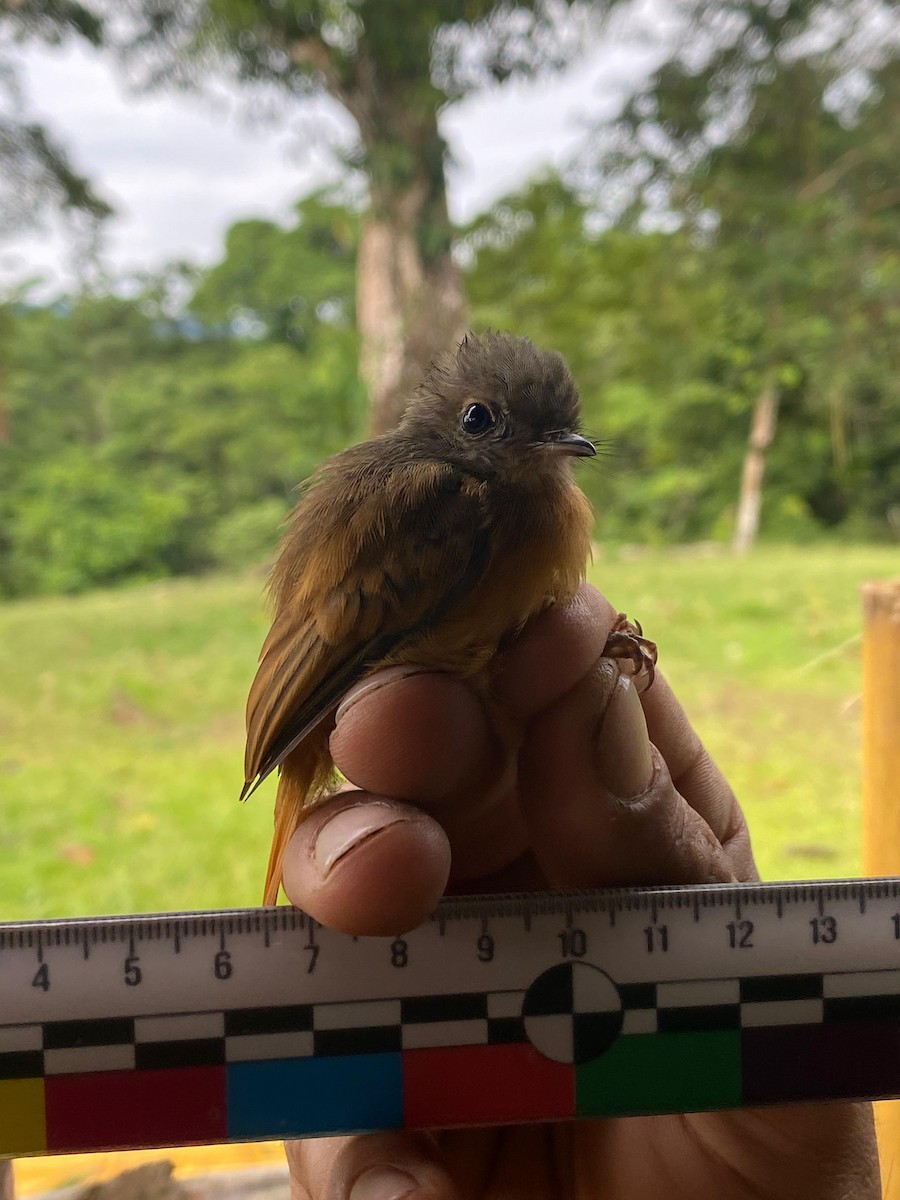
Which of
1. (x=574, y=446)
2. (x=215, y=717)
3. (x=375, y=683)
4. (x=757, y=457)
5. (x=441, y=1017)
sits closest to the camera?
(x=441, y=1017)

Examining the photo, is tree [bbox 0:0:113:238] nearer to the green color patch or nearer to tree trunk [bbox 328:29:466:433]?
tree trunk [bbox 328:29:466:433]

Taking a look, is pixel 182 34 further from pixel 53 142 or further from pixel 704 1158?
pixel 704 1158

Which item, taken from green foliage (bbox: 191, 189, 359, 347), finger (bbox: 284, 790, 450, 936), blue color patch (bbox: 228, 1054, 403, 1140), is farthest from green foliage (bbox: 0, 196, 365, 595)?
blue color patch (bbox: 228, 1054, 403, 1140)

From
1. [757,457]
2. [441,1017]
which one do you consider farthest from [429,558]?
[757,457]

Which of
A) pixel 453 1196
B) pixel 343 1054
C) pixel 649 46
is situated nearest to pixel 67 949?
pixel 343 1054

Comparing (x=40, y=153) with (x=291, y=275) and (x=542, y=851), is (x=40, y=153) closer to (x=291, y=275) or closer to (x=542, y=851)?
(x=291, y=275)

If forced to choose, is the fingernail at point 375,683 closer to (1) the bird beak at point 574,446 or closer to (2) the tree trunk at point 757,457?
(1) the bird beak at point 574,446

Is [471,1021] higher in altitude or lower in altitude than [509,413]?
lower

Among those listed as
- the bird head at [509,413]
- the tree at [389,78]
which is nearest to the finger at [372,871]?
the bird head at [509,413]
